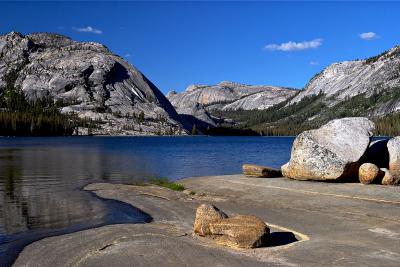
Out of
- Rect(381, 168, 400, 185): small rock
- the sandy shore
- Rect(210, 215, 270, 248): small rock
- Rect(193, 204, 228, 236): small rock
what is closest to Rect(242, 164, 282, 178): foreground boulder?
the sandy shore

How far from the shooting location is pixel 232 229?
17.6m

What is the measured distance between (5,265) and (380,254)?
13130 mm

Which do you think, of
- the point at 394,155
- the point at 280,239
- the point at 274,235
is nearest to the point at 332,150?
the point at 394,155

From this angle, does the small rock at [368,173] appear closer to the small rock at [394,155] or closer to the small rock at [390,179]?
the small rock at [390,179]

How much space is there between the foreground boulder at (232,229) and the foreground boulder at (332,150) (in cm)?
1961

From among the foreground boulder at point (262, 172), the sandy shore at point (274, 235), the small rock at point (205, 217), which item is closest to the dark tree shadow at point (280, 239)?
the sandy shore at point (274, 235)

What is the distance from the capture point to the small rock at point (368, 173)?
3450 cm

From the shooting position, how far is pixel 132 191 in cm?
3659

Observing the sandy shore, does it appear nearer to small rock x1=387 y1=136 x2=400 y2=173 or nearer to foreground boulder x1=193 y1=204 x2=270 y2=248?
foreground boulder x1=193 y1=204 x2=270 y2=248

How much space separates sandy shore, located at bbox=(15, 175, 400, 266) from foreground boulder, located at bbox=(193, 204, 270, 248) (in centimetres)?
40

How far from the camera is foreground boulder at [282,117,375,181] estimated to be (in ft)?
117

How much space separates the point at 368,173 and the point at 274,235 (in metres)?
17.8

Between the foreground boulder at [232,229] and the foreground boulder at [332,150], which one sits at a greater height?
the foreground boulder at [332,150]

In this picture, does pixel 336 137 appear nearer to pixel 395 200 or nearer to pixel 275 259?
pixel 395 200
